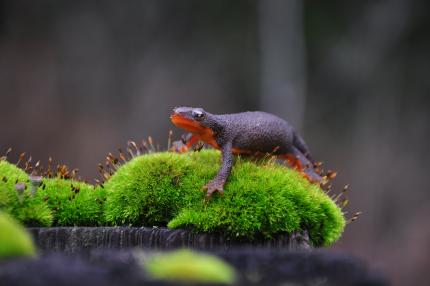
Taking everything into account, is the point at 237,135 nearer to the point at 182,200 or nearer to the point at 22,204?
the point at 182,200

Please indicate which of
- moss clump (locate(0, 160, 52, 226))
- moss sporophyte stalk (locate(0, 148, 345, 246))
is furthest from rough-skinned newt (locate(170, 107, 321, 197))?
moss clump (locate(0, 160, 52, 226))

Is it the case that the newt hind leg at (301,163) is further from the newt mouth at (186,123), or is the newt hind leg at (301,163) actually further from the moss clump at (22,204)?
the moss clump at (22,204)

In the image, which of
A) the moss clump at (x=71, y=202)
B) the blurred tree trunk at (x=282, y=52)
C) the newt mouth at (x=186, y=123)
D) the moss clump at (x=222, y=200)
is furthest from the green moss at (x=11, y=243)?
the blurred tree trunk at (x=282, y=52)

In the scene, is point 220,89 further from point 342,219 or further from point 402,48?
point 342,219

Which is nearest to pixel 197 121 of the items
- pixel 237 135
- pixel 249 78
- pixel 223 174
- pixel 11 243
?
pixel 237 135

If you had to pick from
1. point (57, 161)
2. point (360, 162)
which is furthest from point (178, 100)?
point (360, 162)
